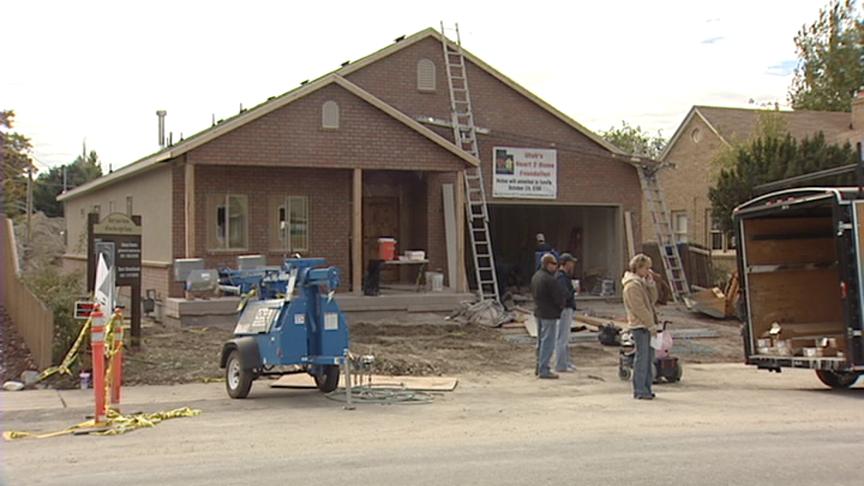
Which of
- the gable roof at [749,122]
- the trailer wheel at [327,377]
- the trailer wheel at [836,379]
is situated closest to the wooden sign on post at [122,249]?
the trailer wheel at [327,377]

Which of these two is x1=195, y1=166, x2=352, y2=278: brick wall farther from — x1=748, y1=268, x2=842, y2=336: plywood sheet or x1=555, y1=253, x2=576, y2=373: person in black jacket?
x1=748, y1=268, x2=842, y2=336: plywood sheet

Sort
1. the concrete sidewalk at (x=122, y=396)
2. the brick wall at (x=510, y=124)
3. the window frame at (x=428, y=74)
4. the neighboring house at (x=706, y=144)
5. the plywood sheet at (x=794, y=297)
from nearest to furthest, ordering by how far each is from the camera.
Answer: the concrete sidewalk at (x=122, y=396) → the plywood sheet at (x=794, y=297) → the brick wall at (x=510, y=124) → the window frame at (x=428, y=74) → the neighboring house at (x=706, y=144)

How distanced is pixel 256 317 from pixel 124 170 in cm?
1253

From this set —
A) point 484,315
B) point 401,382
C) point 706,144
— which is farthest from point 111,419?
point 706,144

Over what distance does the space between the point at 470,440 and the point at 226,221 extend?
42.7 feet

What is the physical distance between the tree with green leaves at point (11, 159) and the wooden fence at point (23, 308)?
40.0ft

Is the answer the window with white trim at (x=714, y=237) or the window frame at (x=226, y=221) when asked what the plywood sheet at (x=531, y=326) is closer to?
the window frame at (x=226, y=221)

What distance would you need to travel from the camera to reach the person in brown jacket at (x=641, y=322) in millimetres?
12062

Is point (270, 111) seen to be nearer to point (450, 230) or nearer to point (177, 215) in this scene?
point (177, 215)

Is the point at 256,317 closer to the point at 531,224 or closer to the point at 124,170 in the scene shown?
the point at 124,170

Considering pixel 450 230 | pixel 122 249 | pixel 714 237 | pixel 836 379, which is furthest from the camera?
pixel 714 237

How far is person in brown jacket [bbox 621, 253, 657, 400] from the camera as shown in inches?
475

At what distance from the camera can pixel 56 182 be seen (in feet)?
250

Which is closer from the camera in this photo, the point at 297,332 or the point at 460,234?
the point at 297,332
